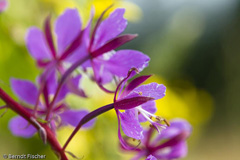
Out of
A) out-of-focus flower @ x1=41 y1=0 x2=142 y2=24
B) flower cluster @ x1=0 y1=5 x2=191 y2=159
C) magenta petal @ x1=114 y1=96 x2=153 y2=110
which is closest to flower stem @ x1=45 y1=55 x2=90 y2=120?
flower cluster @ x1=0 y1=5 x2=191 y2=159

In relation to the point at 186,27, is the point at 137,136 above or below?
below

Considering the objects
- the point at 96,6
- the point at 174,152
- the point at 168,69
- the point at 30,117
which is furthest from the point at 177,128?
the point at 168,69

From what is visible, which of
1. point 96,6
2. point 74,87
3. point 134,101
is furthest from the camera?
point 96,6

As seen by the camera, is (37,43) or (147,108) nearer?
(147,108)

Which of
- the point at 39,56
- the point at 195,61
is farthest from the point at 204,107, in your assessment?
the point at 195,61

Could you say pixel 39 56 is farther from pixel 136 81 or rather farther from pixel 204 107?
pixel 204 107

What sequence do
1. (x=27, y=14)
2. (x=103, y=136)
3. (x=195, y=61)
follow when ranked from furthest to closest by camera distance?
(x=195, y=61) < (x=27, y=14) < (x=103, y=136)

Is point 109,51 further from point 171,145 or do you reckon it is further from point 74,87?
point 171,145
